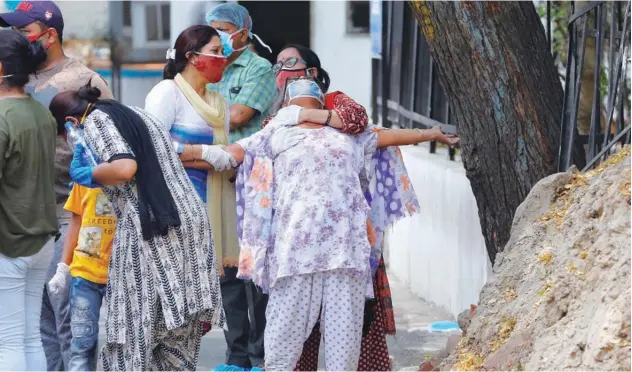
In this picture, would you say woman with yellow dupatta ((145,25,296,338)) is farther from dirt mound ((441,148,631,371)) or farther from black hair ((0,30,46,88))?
dirt mound ((441,148,631,371))

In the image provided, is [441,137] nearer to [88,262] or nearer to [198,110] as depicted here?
[198,110]

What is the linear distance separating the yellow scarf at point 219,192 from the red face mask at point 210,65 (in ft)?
0.35

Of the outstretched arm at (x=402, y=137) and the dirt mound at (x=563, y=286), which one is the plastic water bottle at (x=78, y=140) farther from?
the dirt mound at (x=563, y=286)

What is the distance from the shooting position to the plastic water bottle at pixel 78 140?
5305mm

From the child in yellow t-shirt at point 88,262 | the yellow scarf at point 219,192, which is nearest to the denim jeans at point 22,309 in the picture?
the child in yellow t-shirt at point 88,262

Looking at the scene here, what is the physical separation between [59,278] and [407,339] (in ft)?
8.39

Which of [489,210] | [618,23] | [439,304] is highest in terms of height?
[618,23]

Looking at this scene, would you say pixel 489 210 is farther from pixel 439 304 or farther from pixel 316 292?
pixel 439 304

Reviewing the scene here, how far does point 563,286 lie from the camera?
4.20 m

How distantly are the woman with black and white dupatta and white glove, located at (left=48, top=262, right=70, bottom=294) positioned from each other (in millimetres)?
389

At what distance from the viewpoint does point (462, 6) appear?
19.2 ft

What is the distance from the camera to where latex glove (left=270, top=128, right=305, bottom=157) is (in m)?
5.79

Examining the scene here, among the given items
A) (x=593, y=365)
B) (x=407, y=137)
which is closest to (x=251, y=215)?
(x=407, y=137)

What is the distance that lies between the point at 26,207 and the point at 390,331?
1.94m
